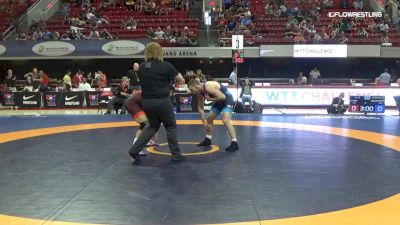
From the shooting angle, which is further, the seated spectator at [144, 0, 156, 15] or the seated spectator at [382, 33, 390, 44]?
the seated spectator at [144, 0, 156, 15]

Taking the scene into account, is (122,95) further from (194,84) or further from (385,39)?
(385,39)

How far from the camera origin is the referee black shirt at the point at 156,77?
6.16 meters

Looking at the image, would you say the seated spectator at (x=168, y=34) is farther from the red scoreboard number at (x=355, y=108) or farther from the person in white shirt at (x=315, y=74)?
the red scoreboard number at (x=355, y=108)

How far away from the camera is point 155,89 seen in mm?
6199

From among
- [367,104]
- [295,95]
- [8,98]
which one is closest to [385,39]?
[295,95]

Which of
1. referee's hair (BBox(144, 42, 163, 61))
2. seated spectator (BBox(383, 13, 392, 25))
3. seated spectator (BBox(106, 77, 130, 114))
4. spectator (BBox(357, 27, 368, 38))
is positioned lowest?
seated spectator (BBox(106, 77, 130, 114))

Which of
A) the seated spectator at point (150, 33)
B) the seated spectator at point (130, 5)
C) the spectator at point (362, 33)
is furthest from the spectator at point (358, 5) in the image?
the seated spectator at point (130, 5)

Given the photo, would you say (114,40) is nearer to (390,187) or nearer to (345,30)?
(345,30)

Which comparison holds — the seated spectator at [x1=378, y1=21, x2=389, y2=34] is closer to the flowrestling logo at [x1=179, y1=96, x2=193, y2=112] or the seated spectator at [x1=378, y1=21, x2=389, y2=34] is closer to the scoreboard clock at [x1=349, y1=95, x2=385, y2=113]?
the scoreboard clock at [x1=349, y1=95, x2=385, y2=113]

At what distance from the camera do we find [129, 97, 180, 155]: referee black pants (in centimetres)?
623

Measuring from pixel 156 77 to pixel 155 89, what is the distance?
0.16m

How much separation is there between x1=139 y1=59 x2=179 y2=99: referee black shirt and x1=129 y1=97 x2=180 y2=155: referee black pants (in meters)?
0.09

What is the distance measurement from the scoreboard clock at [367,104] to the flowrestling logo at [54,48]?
1221 cm

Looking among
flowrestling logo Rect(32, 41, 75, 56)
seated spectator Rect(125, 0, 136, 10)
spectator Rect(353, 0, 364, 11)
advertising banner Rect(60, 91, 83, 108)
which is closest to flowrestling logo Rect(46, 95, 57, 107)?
advertising banner Rect(60, 91, 83, 108)
